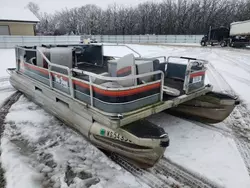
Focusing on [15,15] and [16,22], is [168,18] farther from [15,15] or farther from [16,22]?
[16,22]

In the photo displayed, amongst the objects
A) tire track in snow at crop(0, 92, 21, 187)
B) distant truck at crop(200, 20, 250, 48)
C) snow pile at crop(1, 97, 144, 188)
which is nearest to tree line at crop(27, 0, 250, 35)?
distant truck at crop(200, 20, 250, 48)

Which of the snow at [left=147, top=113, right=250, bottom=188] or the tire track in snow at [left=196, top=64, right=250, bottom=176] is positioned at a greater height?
the tire track in snow at [left=196, top=64, right=250, bottom=176]

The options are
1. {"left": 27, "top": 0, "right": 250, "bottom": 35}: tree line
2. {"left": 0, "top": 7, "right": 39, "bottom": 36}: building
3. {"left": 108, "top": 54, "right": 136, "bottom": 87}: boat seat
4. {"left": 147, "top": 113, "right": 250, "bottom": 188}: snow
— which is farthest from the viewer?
{"left": 27, "top": 0, "right": 250, "bottom": 35}: tree line

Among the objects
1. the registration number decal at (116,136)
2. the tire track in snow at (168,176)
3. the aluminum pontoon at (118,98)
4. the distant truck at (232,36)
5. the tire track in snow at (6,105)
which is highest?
the distant truck at (232,36)

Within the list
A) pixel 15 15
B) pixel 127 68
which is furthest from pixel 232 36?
pixel 15 15

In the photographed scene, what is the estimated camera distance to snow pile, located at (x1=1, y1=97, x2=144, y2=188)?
101 inches

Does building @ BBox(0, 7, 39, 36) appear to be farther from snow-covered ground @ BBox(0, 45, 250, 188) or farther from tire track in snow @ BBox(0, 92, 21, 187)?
snow-covered ground @ BBox(0, 45, 250, 188)

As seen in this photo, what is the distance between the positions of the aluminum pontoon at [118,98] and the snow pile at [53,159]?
250 millimetres

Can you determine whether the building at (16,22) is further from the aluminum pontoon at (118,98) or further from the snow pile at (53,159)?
the snow pile at (53,159)

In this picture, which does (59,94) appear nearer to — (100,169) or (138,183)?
(100,169)

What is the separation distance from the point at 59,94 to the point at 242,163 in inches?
126

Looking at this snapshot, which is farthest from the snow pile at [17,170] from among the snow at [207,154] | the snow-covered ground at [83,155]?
the snow at [207,154]

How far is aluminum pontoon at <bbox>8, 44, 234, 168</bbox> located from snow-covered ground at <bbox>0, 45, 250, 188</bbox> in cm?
28

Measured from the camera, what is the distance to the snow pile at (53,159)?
255cm
